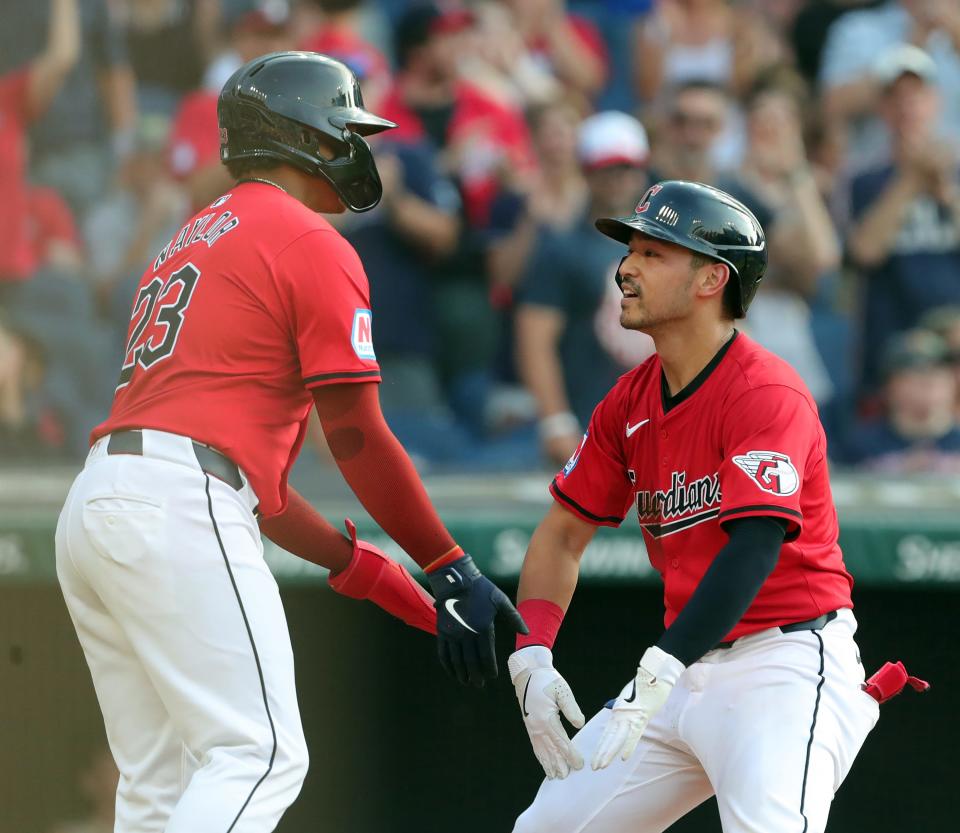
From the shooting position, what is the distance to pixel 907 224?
568 cm

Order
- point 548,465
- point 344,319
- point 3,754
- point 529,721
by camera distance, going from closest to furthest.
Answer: point 344,319
point 529,721
point 3,754
point 548,465

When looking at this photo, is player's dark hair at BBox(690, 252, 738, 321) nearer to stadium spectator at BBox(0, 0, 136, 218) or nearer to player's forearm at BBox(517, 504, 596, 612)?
player's forearm at BBox(517, 504, 596, 612)

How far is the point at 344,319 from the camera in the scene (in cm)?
273

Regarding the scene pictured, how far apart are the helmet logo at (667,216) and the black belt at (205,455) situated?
971mm

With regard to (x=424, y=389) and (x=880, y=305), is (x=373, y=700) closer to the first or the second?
(x=424, y=389)

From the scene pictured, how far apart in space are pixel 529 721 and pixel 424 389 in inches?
110

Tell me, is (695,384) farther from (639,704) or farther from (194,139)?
(194,139)

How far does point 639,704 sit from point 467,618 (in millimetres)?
392

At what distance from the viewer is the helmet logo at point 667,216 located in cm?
298

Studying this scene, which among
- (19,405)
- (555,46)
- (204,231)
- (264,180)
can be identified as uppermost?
(555,46)

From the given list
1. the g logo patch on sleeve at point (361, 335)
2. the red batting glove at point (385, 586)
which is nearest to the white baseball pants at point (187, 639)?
the g logo patch on sleeve at point (361, 335)

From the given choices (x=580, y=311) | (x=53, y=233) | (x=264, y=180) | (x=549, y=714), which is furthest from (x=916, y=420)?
(x=53, y=233)

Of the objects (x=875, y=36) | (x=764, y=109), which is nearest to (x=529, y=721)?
A: (x=764, y=109)

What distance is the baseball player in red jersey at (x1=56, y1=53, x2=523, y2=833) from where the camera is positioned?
2602mm
